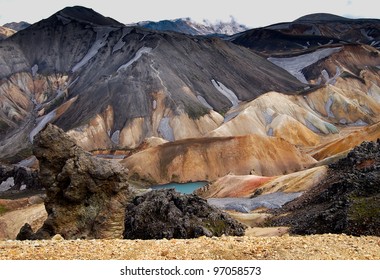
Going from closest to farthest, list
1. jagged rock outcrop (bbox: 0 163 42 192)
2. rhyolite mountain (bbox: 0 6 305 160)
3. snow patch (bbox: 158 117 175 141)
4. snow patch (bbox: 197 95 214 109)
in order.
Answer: jagged rock outcrop (bbox: 0 163 42 192)
snow patch (bbox: 158 117 175 141)
rhyolite mountain (bbox: 0 6 305 160)
snow patch (bbox: 197 95 214 109)

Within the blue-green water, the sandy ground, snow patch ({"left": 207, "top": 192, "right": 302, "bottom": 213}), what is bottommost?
the blue-green water

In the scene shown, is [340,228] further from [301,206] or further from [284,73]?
[284,73]

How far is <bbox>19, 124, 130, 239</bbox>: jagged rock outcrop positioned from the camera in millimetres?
24859

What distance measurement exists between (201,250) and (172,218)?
1303cm

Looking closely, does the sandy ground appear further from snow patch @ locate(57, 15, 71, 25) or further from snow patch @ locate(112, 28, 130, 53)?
snow patch @ locate(57, 15, 71, 25)

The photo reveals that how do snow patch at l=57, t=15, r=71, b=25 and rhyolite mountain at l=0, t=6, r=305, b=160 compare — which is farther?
snow patch at l=57, t=15, r=71, b=25

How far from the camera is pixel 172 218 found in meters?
25.4


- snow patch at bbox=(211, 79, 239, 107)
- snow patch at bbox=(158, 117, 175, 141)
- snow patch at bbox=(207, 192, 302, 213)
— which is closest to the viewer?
snow patch at bbox=(207, 192, 302, 213)

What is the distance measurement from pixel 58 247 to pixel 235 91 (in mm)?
122374

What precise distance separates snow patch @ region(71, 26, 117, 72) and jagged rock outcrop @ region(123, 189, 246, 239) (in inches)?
5302

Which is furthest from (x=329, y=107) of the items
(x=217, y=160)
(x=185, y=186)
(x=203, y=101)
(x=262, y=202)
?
(x=262, y=202)

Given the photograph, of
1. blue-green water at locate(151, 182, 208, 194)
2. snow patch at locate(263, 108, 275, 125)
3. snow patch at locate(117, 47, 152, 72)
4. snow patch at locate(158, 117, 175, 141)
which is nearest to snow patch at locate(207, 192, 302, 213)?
blue-green water at locate(151, 182, 208, 194)

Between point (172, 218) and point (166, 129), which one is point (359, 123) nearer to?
point (166, 129)

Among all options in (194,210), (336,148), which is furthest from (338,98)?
(194,210)
